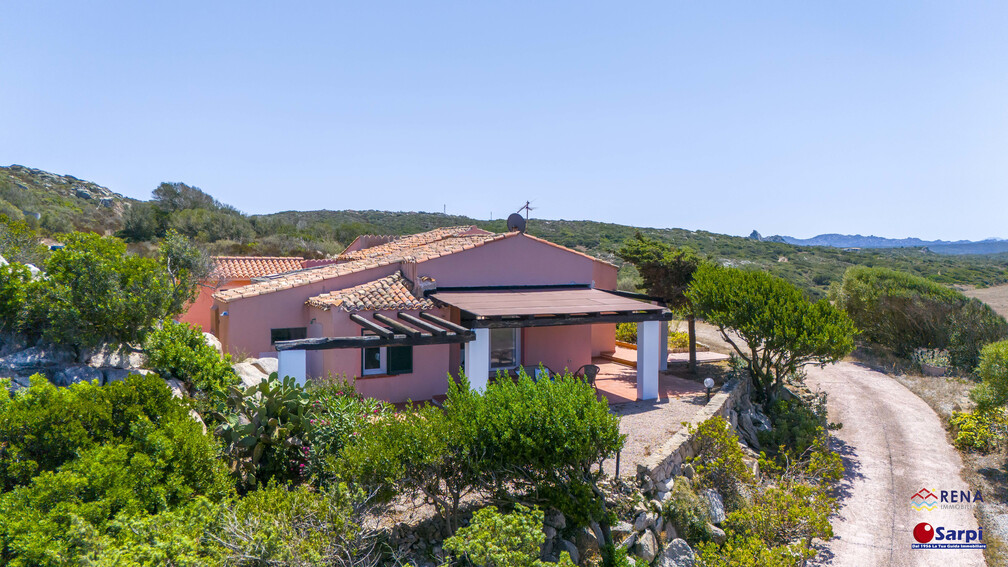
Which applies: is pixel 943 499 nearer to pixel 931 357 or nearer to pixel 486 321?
pixel 486 321

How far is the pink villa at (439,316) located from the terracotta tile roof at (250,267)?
673 centimetres

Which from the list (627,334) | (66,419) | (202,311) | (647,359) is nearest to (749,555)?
(647,359)

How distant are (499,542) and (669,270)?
632 inches

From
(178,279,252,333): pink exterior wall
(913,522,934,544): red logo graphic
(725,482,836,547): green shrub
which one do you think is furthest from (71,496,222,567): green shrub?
(178,279,252,333): pink exterior wall

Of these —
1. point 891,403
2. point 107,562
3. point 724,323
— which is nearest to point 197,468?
point 107,562

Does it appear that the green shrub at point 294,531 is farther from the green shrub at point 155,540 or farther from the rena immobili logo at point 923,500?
the rena immobili logo at point 923,500

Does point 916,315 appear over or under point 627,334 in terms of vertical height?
over

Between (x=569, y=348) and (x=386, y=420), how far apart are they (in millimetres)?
12151

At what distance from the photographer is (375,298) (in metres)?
16.4

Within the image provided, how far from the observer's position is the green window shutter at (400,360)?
16344mm

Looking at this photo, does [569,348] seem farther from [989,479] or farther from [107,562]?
[107,562]

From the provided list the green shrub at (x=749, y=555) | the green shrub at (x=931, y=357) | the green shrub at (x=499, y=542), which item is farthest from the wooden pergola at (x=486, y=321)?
the green shrub at (x=931, y=357)

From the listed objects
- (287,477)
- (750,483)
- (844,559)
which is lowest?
(844,559)

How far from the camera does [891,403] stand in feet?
70.4
